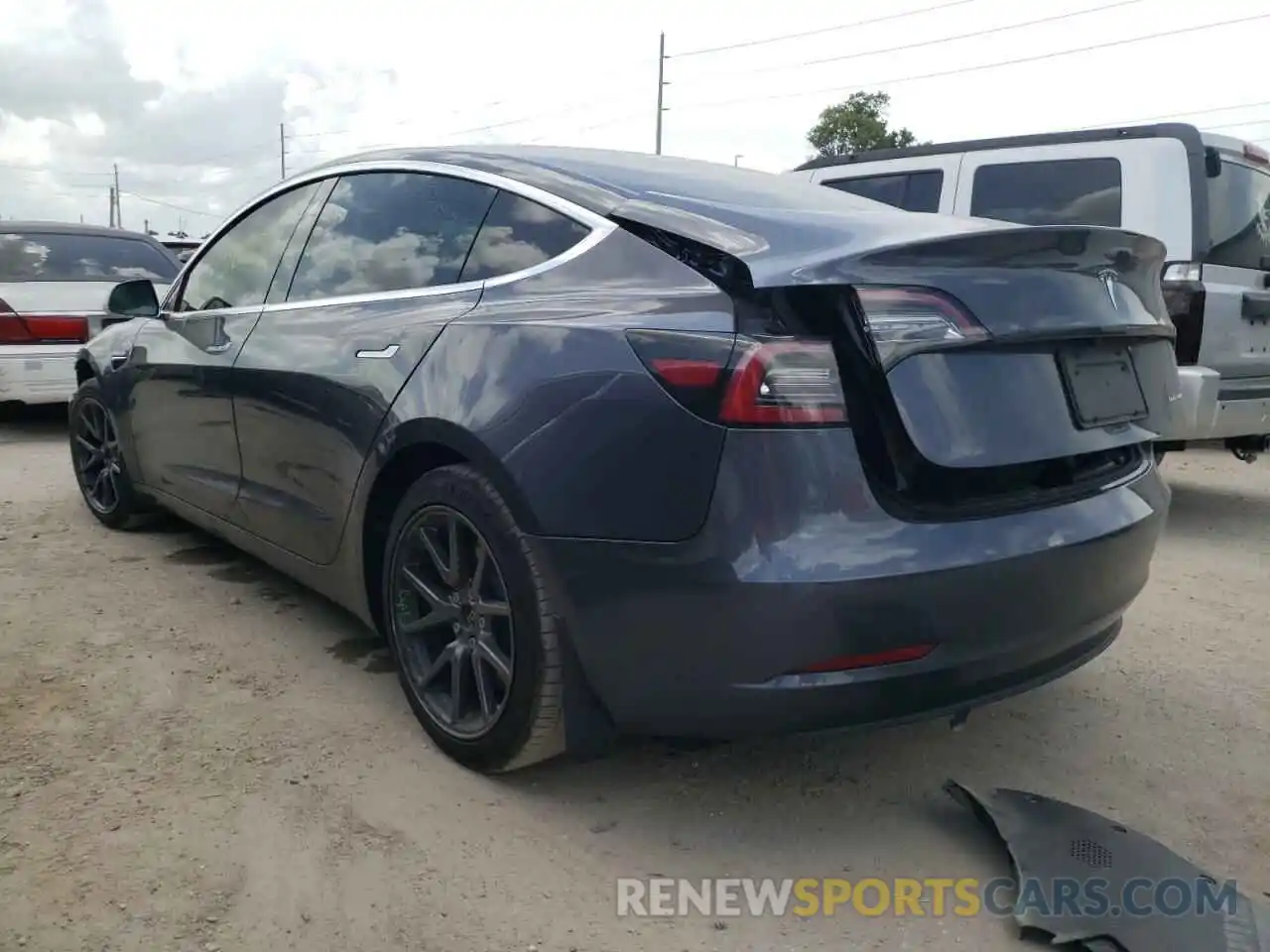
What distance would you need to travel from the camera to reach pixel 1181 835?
7.98 feet

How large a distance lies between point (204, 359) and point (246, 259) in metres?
0.39

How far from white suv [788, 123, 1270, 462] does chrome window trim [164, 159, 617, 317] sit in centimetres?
296

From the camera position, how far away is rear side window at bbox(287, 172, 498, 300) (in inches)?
112

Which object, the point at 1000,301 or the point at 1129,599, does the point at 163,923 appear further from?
the point at 1129,599

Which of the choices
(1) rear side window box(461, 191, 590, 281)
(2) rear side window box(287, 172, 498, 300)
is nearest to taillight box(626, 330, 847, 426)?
(1) rear side window box(461, 191, 590, 281)

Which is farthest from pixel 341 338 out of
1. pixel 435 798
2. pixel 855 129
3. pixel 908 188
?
pixel 855 129

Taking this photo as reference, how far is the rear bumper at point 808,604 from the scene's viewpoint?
6.53 feet

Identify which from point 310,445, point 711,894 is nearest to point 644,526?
point 711,894

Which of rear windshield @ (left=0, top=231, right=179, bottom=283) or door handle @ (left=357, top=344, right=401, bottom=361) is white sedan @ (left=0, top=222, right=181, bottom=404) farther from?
door handle @ (left=357, top=344, right=401, bottom=361)

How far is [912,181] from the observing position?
6395 millimetres

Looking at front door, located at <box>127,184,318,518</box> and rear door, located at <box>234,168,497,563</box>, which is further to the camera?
front door, located at <box>127,184,318,518</box>

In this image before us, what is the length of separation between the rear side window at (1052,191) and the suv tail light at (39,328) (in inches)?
237

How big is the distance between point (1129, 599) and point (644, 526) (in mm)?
1259

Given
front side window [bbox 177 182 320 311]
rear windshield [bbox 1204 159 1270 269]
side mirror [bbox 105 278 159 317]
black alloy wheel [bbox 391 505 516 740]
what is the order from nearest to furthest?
1. black alloy wheel [bbox 391 505 516 740]
2. front side window [bbox 177 182 320 311]
3. side mirror [bbox 105 278 159 317]
4. rear windshield [bbox 1204 159 1270 269]
